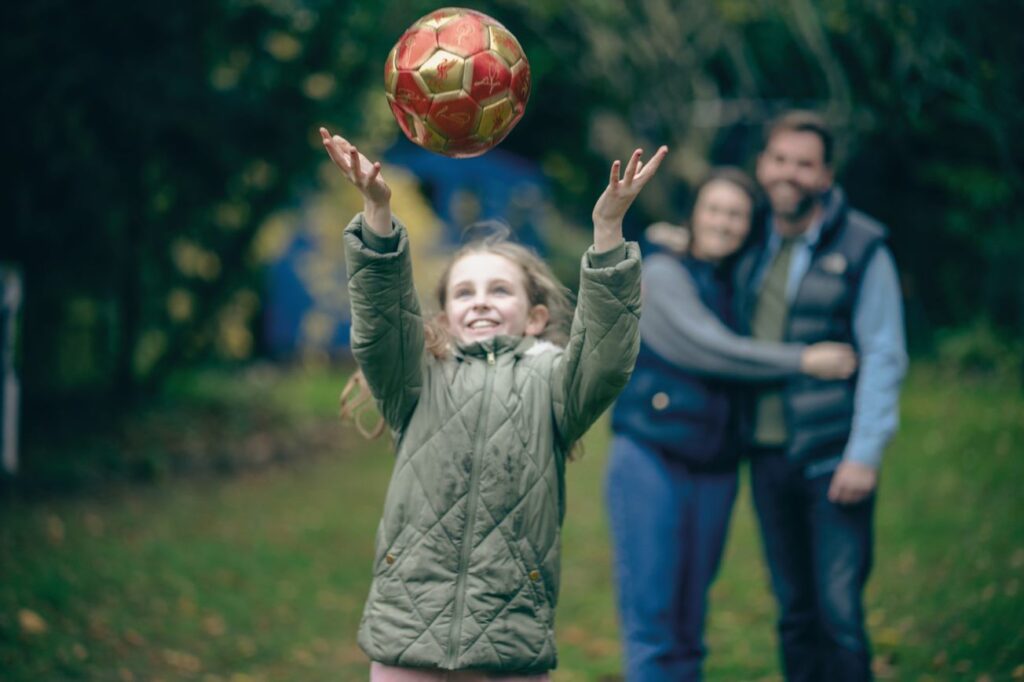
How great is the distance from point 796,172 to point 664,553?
1.46 metres

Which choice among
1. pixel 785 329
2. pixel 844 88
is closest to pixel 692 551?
pixel 785 329

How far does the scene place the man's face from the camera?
4.20 m

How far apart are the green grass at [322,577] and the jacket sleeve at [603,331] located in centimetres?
297

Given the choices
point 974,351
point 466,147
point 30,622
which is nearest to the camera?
point 466,147

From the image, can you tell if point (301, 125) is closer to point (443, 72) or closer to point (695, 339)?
point (695, 339)

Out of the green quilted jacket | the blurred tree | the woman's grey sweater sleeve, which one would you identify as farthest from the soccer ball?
the blurred tree

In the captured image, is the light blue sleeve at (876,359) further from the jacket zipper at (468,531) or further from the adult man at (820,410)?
the jacket zipper at (468,531)

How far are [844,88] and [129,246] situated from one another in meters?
7.10

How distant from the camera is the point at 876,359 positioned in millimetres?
4062

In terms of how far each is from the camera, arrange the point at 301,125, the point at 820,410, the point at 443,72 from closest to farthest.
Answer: the point at 443,72, the point at 820,410, the point at 301,125

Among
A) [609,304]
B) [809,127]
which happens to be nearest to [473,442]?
[609,304]

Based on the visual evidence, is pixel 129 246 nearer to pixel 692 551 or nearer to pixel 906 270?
pixel 692 551

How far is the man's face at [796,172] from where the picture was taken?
420 centimetres

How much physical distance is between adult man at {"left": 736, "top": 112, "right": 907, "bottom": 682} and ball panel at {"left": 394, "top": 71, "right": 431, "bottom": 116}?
1619 millimetres
